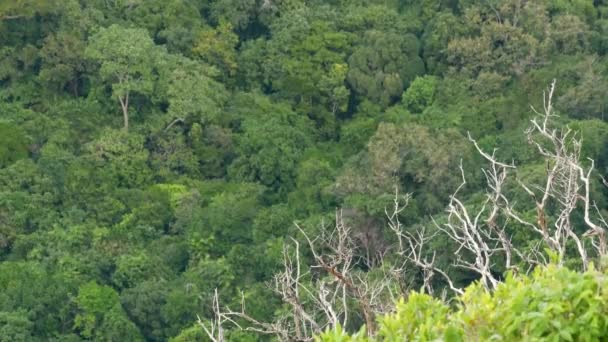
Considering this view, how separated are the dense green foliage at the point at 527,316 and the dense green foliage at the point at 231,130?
1397 centimetres

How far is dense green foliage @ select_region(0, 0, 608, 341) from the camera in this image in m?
22.9

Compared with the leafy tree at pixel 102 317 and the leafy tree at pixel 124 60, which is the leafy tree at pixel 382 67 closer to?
the leafy tree at pixel 124 60

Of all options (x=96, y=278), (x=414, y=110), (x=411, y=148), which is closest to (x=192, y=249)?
(x=96, y=278)

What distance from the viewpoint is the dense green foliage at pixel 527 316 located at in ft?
20.8

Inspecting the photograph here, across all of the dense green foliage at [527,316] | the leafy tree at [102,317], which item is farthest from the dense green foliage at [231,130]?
the dense green foliage at [527,316]

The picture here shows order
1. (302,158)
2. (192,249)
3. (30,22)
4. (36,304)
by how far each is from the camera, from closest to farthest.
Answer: (36,304) → (192,249) → (302,158) → (30,22)

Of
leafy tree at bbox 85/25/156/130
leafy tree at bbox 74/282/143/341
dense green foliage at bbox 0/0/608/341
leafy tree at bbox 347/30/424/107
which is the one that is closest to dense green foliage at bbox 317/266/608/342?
dense green foliage at bbox 0/0/608/341

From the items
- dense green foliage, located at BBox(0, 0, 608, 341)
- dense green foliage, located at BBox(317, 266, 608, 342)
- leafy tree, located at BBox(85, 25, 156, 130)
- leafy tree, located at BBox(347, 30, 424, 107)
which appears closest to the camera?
dense green foliage, located at BBox(317, 266, 608, 342)

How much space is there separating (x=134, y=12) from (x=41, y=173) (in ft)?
14.4

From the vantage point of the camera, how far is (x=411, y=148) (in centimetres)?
2436

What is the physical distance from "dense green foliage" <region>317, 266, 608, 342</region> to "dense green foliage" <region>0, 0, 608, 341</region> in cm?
1397

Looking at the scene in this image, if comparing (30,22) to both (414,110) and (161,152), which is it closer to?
(161,152)

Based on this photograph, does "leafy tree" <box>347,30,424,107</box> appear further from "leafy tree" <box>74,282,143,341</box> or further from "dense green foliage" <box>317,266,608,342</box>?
"dense green foliage" <box>317,266,608,342</box>

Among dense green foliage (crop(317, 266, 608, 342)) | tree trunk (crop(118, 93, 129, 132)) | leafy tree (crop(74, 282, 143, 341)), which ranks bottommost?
leafy tree (crop(74, 282, 143, 341))
